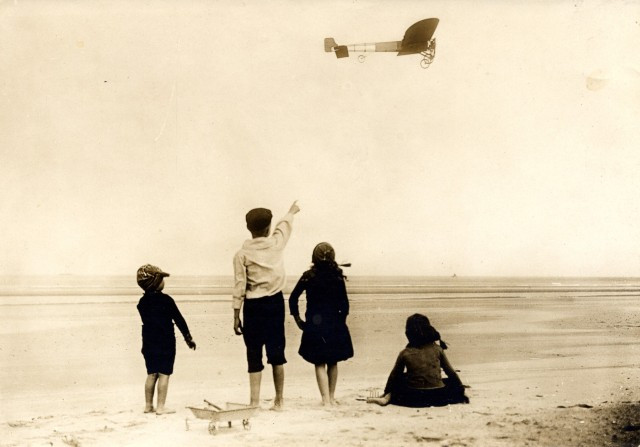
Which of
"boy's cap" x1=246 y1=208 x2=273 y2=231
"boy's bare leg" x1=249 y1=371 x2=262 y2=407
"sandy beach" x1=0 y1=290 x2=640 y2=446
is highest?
"boy's cap" x1=246 y1=208 x2=273 y2=231

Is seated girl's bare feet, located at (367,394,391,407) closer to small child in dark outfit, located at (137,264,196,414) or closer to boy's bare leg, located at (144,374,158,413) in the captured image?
small child in dark outfit, located at (137,264,196,414)

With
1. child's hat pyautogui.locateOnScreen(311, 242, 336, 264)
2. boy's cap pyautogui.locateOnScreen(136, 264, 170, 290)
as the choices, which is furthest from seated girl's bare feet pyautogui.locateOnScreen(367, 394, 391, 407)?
boy's cap pyautogui.locateOnScreen(136, 264, 170, 290)

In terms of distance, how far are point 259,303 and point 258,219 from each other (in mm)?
646

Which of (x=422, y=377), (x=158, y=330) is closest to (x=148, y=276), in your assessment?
(x=158, y=330)

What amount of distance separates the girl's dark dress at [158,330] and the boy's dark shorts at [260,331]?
51 cm

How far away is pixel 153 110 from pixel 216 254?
1602mm

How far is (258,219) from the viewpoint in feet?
15.8

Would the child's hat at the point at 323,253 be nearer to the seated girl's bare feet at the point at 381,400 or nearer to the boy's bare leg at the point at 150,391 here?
the seated girl's bare feet at the point at 381,400

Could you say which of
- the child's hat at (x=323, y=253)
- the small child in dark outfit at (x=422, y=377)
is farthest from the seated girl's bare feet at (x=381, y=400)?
the child's hat at (x=323, y=253)

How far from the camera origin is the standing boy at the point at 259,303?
4.74 m

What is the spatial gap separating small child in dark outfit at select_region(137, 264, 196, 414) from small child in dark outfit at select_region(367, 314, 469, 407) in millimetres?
1634

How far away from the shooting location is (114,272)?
23.3 ft

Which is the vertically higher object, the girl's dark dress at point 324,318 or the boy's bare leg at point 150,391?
the girl's dark dress at point 324,318

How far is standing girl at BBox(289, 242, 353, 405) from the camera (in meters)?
4.92
